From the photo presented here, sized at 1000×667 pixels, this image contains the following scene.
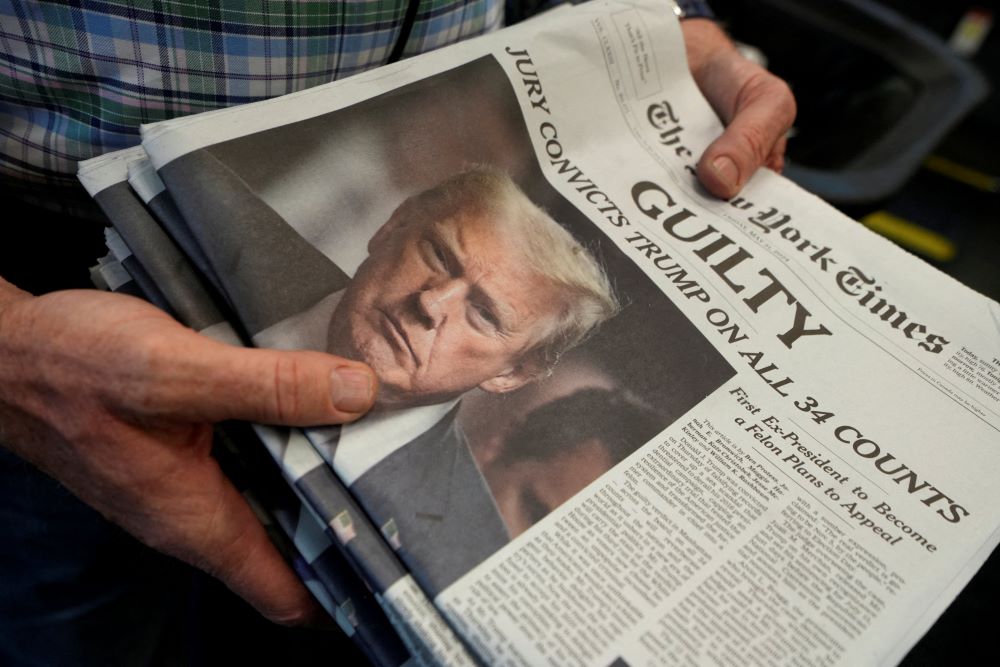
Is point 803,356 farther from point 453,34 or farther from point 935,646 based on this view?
point 453,34

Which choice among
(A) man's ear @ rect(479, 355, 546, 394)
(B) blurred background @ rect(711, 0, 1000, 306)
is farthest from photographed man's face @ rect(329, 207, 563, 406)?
(B) blurred background @ rect(711, 0, 1000, 306)

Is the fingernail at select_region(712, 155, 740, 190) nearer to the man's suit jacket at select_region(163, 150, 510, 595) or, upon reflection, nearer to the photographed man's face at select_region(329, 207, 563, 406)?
the photographed man's face at select_region(329, 207, 563, 406)

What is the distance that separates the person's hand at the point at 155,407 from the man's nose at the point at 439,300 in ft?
0.19

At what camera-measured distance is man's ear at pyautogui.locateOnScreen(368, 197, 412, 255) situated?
0.40 m

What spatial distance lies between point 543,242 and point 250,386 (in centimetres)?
21

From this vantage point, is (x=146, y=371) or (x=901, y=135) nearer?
(x=146, y=371)

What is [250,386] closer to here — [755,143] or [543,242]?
[543,242]

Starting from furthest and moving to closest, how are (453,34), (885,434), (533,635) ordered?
(453,34) < (885,434) < (533,635)

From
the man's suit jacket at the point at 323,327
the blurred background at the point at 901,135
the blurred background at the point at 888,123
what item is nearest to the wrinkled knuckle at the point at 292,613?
the man's suit jacket at the point at 323,327

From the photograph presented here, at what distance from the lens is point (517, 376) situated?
0.39m

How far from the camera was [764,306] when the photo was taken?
1.52 feet

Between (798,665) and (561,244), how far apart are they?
27 cm

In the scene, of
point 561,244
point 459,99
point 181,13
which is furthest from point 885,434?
point 181,13

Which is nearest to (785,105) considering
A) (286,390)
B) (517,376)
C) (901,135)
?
(901,135)
